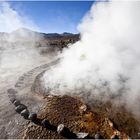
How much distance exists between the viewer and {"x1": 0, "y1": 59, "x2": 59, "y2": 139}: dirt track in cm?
971

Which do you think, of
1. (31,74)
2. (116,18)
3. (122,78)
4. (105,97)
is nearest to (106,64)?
(122,78)

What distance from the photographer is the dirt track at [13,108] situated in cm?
971

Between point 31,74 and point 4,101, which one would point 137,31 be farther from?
point 4,101

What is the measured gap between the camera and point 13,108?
11266mm

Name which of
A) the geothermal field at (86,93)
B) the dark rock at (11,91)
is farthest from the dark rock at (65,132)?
the dark rock at (11,91)

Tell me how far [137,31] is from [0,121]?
29.7 ft

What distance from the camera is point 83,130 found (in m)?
9.06

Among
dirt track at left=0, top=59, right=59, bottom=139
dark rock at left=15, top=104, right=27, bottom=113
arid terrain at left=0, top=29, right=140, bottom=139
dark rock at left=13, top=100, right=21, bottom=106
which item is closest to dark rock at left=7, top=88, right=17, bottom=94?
arid terrain at left=0, top=29, right=140, bottom=139

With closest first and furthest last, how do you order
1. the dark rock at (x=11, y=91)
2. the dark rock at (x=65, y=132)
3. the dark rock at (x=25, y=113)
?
the dark rock at (x=65, y=132) → the dark rock at (x=25, y=113) → the dark rock at (x=11, y=91)

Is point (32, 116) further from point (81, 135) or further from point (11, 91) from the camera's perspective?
point (11, 91)

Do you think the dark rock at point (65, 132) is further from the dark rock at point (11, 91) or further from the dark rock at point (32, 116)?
the dark rock at point (11, 91)

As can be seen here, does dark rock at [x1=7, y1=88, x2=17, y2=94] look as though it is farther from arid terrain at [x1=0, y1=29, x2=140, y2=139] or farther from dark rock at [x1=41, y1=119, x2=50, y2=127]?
dark rock at [x1=41, y1=119, x2=50, y2=127]

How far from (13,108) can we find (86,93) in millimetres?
3256

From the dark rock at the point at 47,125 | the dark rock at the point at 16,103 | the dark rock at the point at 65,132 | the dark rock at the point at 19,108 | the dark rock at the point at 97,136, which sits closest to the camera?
the dark rock at the point at 97,136
